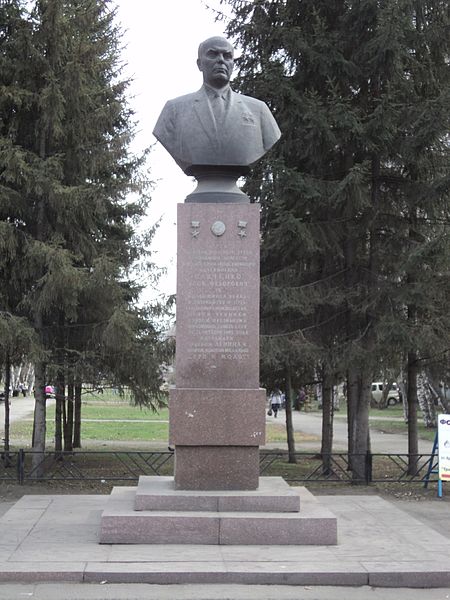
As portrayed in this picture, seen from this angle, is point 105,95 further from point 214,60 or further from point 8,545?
point 8,545

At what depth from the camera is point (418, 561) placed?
6.86 meters

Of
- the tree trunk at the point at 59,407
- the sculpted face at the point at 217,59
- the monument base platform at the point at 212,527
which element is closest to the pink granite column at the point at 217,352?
the monument base platform at the point at 212,527

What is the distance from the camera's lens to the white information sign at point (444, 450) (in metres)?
12.6

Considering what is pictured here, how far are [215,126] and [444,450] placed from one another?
701cm

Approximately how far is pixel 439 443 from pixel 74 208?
7495 mm

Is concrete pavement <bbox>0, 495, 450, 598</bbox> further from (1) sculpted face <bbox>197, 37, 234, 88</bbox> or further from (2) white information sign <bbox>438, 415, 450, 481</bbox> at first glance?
(1) sculpted face <bbox>197, 37, 234, 88</bbox>

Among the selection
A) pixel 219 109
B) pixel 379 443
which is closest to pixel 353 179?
pixel 219 109

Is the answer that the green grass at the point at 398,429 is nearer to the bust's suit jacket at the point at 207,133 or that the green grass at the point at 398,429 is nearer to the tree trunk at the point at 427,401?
the tree trunk at the point at 427,401

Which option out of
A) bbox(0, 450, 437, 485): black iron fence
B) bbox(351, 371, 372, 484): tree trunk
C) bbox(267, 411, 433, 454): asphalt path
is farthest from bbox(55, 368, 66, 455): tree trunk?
bbox(267, 411, 433, 454): asphalt path

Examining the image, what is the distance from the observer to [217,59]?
8.63 m

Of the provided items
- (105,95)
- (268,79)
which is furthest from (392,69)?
(105,95)

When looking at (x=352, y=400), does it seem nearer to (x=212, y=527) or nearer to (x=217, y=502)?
(x=217, y=502)

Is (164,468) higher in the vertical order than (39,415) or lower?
lower

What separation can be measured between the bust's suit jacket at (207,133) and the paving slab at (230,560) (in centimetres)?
410
